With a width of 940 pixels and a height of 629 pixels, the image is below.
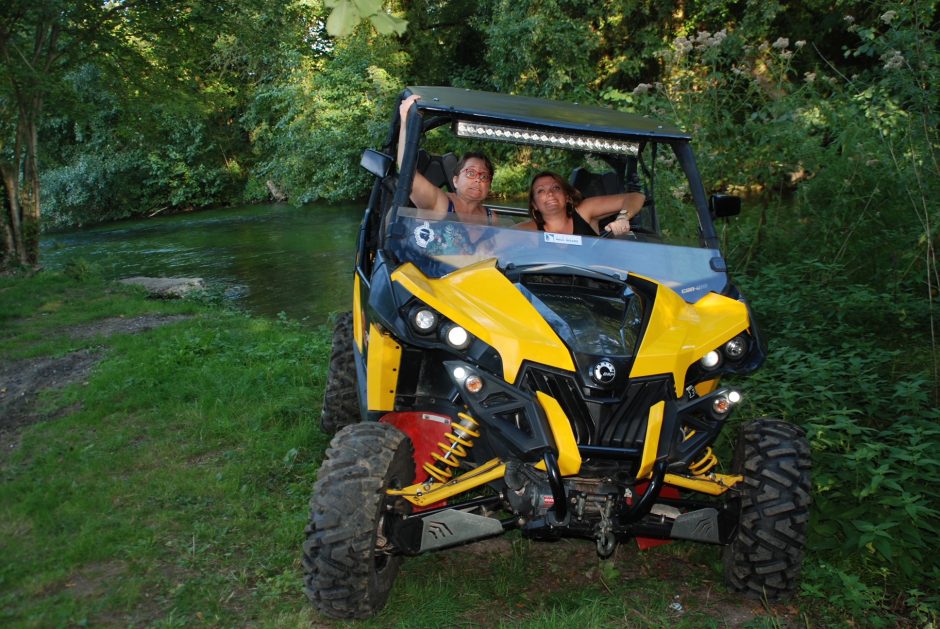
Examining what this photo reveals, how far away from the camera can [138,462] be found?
16.9ft

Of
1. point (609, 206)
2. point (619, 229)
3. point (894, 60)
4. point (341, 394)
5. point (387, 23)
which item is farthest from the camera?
point (894, 60)

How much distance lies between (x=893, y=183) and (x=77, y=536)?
244 inches

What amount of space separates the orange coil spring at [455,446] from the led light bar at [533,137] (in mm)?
1481

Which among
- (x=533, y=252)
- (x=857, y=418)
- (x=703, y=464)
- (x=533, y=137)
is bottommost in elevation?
(x=857, y=418)

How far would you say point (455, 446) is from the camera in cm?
339

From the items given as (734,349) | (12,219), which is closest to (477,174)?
(734,349)

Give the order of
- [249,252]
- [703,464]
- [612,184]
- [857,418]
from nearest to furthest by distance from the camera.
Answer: [703,464]
[857,418]
[612,184]
[249,252]

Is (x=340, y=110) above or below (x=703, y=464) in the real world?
above

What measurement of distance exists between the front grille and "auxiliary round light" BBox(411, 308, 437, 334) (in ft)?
1.42

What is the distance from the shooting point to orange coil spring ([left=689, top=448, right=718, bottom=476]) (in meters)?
3.52

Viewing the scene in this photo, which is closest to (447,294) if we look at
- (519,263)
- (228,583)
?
(519,263)

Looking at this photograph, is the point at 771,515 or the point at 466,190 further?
the point at 466,190

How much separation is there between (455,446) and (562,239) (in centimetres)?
119

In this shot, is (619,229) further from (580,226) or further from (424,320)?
(424,320)
